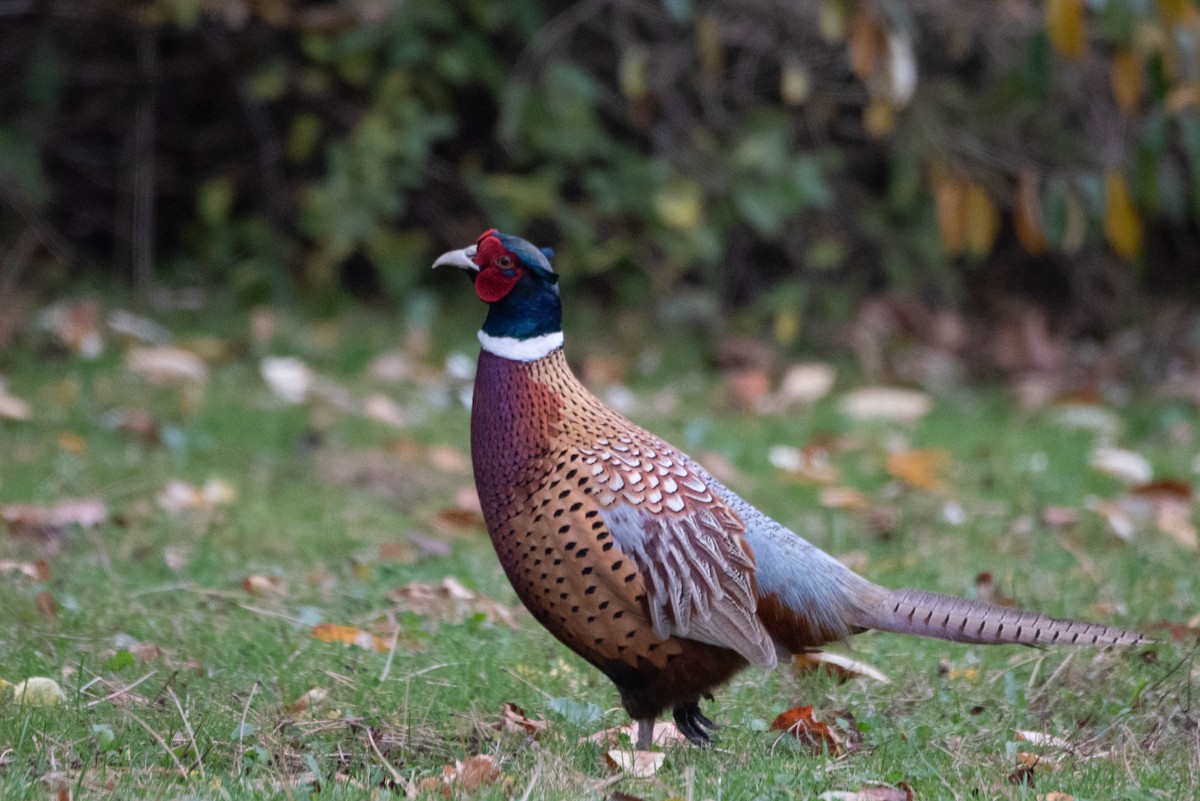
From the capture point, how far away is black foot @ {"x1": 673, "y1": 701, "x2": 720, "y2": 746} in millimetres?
3018

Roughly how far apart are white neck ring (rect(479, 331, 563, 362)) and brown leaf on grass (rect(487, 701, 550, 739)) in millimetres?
722

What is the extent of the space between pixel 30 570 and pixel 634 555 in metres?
1.82

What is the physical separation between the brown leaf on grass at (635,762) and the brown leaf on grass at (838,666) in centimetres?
67

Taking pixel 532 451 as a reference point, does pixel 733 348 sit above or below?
below

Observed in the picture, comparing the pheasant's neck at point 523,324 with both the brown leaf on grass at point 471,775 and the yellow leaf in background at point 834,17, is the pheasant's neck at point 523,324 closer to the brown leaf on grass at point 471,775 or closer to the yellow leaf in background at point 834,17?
the brown leaf on grass at point 471,775

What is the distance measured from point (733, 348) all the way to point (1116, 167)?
2.01 meters

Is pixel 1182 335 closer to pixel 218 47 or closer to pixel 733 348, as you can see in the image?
pixel 733 348

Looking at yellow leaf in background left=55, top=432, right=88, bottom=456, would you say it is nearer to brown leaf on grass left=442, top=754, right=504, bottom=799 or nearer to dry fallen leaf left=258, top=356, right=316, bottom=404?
dry fallen leaf left=258, top=356, right=316, bottom=404

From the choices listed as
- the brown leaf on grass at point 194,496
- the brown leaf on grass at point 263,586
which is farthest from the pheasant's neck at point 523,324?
the brown leaf on grass at point 194,496

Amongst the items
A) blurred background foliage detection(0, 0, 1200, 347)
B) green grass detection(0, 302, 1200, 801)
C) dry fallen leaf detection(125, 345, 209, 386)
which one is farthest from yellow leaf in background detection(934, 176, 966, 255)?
dry fallen leaf detection(125, 345, 209, 386)

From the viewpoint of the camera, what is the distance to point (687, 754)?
9.64 feet

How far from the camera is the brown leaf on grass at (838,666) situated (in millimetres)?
3398

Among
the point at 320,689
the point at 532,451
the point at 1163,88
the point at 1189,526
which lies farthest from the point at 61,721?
the point at 1163,88

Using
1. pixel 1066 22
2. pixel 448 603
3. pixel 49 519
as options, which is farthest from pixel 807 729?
pixel 1066 22
